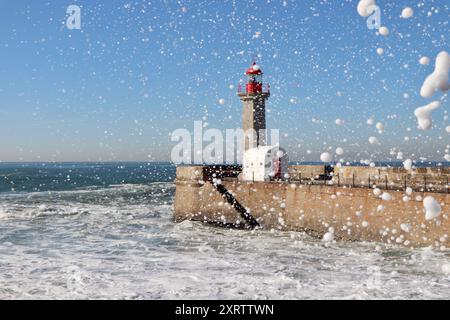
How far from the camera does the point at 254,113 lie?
2045 cm

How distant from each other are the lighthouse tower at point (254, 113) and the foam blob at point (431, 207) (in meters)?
10.3

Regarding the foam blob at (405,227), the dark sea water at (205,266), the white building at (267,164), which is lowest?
the dark sea water at (205,266)

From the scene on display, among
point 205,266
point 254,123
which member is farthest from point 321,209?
point 254,123

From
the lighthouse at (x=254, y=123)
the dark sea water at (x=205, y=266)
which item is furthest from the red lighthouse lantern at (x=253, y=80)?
the dark sea water at (x=205, y=266)

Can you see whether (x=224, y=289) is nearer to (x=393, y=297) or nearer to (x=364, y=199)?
(x=393, y=297)

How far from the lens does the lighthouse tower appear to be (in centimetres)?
2038

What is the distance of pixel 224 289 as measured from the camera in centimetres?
769

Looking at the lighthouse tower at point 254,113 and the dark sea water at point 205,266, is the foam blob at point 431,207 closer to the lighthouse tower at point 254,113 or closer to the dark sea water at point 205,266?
the dark sea water at point 205,266

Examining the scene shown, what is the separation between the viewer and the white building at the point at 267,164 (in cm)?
1697

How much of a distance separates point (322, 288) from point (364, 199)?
5.17m

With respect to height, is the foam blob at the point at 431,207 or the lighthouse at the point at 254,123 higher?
the lighthouse at the point at 254,123

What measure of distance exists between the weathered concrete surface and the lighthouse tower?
4276 millimetres

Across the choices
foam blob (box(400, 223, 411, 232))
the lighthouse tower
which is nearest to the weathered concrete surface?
foam blob (box(400, 223, 411, 232))

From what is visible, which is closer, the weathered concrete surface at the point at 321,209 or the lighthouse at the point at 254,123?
the weathered concrete surface at the point at 321,209
